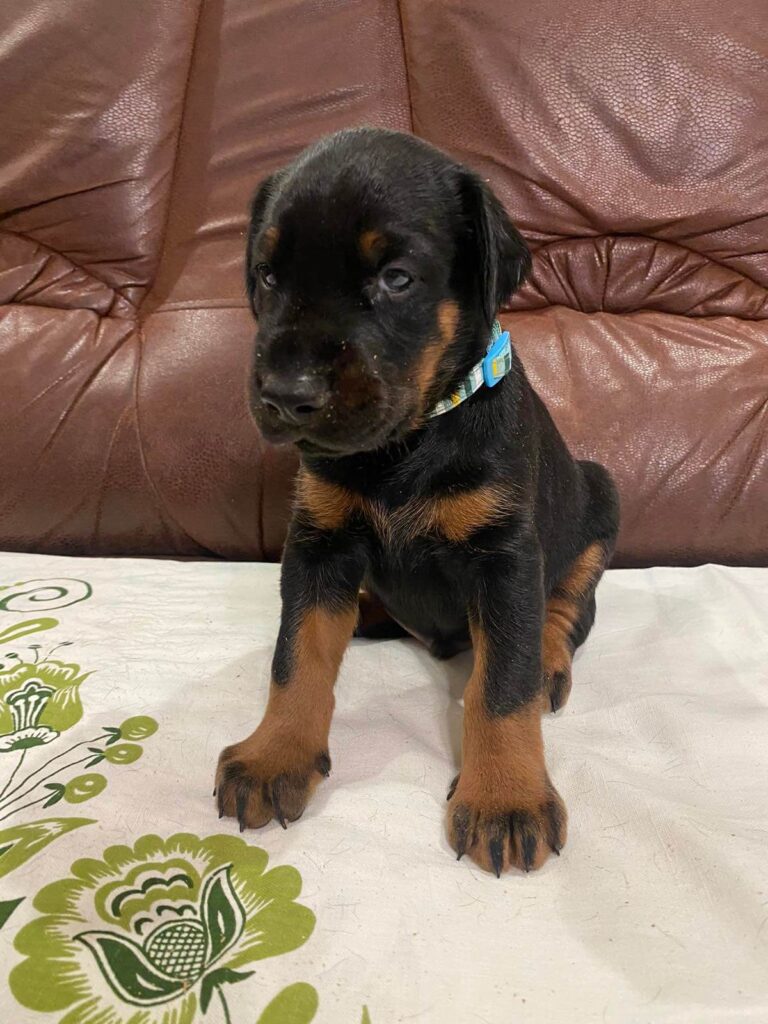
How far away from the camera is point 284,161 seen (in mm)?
2523

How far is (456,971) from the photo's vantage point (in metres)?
1.03

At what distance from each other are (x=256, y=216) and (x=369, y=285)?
50 centimetres

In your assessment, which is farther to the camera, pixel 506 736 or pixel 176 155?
pixel 176 155

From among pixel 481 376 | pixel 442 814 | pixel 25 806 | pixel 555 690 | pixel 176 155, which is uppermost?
pixel 176 155

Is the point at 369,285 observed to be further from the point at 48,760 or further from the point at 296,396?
the point at 48,760

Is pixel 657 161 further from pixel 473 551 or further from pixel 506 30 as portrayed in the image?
pixel 473 551

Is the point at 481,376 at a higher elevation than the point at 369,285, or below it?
below

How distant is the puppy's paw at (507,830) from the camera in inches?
47.8

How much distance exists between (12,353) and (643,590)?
2.03 metres

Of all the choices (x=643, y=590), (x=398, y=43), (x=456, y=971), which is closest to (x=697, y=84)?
(x=398, y=43)

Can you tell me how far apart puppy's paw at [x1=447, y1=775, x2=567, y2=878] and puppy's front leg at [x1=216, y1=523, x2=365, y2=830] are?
0.90 feet

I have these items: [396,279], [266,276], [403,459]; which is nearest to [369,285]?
Answer: [396,279]

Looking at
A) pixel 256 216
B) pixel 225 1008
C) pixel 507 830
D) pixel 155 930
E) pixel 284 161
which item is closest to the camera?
pixel 225 1008

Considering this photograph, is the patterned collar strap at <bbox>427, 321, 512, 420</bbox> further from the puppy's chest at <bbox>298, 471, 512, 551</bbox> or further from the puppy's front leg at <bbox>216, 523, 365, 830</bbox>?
the puppy's front leg at <bbox>216, 523, 365, 830</bbox>
